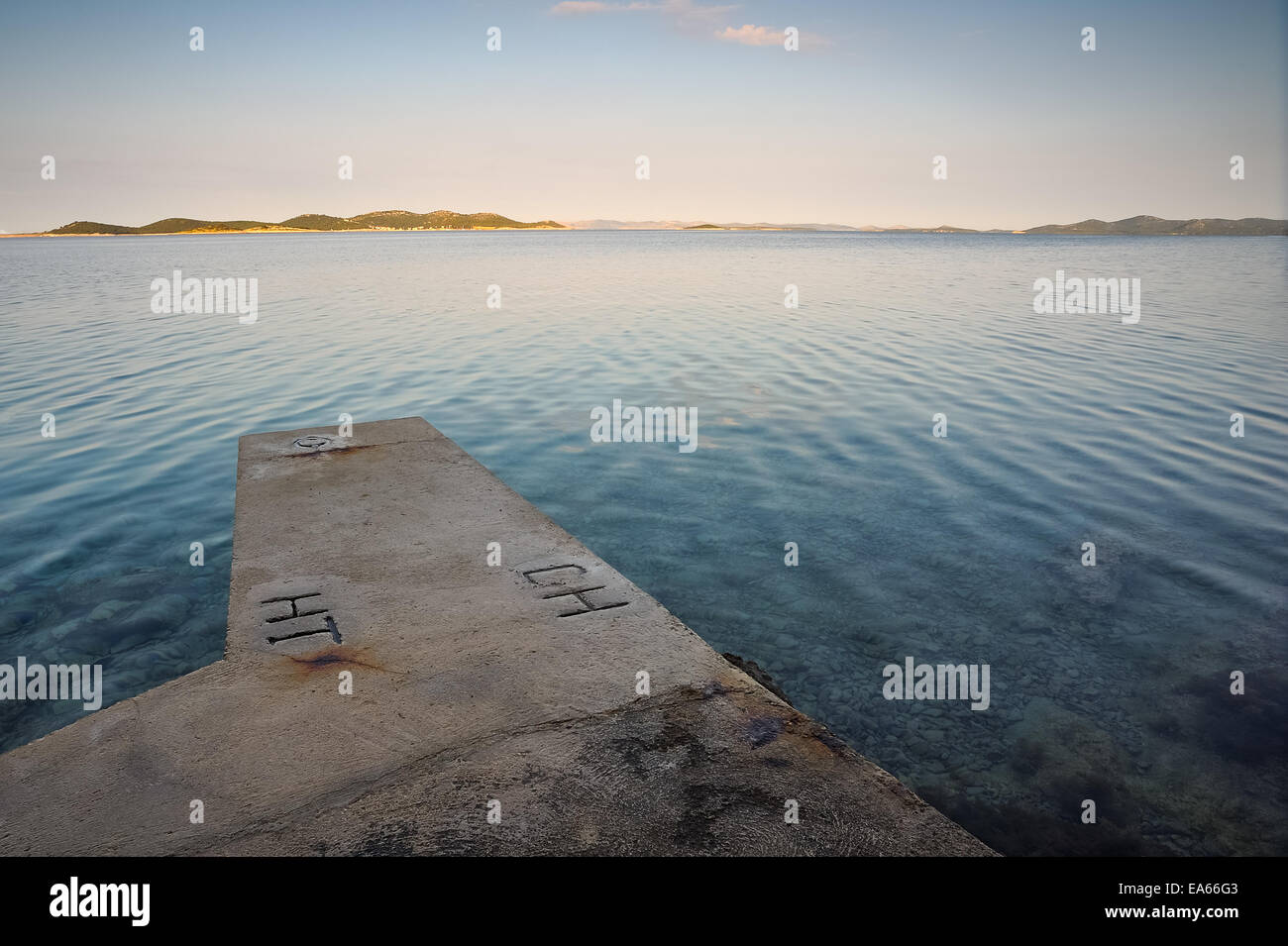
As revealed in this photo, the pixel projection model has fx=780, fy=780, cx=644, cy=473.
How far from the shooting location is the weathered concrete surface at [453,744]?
2.96 meters

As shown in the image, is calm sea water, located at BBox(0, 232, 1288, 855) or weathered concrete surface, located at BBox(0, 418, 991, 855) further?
calm sea water, located at BBox(0, 232, 1288, 855)

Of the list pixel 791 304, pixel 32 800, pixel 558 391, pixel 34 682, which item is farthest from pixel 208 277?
pixel 32 800

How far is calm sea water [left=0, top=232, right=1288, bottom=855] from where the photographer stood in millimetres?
5016

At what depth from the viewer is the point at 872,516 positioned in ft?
28.3

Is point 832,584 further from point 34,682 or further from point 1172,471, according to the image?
point 34,682

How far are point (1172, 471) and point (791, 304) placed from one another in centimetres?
2066

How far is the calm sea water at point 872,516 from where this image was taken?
16.5 ft

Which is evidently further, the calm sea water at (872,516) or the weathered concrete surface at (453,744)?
the calm sea water at (872,516)

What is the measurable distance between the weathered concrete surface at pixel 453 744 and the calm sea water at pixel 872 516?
64.4 inches

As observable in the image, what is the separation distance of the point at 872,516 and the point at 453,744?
618 cm

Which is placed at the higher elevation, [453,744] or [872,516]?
[872,516]

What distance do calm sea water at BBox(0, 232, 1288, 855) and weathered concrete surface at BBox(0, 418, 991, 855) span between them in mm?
1635

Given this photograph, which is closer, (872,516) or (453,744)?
(453,744)

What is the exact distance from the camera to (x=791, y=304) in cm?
2941
